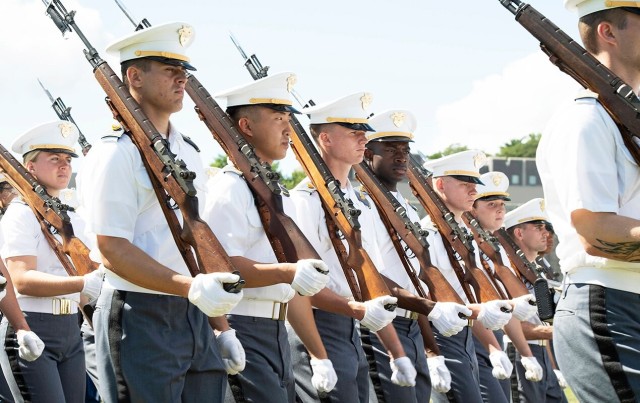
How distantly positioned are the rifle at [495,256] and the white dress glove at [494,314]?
112cm

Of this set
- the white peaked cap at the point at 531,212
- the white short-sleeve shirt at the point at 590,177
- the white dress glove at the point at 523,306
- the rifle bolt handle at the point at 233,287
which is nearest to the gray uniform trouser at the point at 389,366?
the white dress glove at the point at 523,306

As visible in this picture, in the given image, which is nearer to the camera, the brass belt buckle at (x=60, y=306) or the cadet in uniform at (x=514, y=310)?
the brass belt buckle at (x=60, y=306)

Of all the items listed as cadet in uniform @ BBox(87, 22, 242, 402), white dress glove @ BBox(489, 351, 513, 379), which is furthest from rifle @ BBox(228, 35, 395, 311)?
white dress glove @ BBox(489, 351, 513, 379)

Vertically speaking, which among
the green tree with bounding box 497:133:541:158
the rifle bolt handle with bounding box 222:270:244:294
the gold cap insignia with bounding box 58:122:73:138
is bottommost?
the green tree with bounding box 497:133:541:158

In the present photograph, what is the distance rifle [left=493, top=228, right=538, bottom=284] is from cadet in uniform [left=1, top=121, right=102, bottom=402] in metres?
4.28

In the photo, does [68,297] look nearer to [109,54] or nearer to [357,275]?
[357,275]

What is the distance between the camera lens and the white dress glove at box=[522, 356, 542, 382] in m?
10.4

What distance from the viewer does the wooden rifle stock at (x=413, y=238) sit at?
27.5ft

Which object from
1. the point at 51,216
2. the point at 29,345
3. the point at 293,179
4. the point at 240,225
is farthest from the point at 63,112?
the point at 293,179

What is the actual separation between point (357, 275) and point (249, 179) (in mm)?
1245

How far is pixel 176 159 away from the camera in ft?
17.8

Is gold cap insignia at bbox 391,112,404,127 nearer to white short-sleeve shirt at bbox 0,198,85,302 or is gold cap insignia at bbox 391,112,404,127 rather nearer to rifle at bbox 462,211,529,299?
rifle at bbox 462,211,529,299

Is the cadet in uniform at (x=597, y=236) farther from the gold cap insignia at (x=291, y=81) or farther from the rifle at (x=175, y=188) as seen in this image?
the gold cap insignia at (x=291, y=81)

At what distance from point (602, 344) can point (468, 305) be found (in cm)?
A: 470
